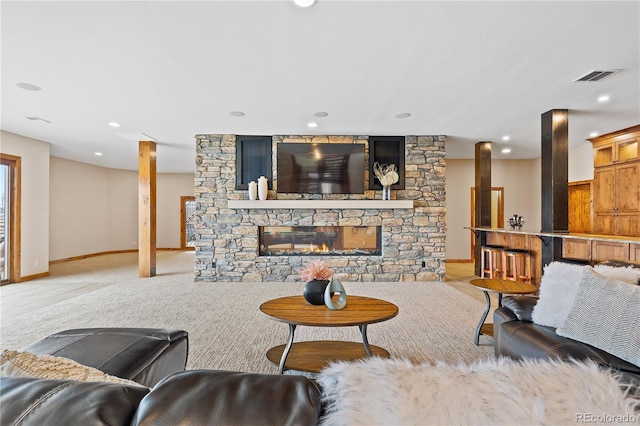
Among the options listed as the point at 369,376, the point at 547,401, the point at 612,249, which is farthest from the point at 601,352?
the point at 612,249

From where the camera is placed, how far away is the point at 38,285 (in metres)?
5.74

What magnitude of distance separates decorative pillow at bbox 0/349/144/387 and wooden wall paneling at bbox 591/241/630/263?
4.98 m

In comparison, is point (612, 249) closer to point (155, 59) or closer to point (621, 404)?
point (621, 404)

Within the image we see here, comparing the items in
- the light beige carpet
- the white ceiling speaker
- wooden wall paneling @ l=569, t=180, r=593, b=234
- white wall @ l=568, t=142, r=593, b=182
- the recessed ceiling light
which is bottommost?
the light beige carpet

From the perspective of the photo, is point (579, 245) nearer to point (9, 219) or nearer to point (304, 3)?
point (304, 3)

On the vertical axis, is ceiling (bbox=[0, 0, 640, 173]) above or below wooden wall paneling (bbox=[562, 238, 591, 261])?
above

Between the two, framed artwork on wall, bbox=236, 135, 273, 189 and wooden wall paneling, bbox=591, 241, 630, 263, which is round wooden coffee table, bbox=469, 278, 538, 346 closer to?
wooden wall paneling, bbox=591, 241, 630, 263

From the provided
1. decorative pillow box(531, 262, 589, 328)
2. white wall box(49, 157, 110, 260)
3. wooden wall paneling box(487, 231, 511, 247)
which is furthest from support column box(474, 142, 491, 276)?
white wall box(49, 157, 110, 260)

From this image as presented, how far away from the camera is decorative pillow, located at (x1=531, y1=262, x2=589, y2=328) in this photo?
6.91 feet

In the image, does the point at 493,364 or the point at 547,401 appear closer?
the point at 547,401

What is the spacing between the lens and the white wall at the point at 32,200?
6102 millimetres

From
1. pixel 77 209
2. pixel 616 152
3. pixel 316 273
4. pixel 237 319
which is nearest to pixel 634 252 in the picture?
pixel 616 152

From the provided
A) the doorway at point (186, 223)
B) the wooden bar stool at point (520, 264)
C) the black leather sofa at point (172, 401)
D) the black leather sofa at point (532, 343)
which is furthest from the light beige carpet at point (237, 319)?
the doorway at point (186, 223)

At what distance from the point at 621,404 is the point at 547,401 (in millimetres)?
133
